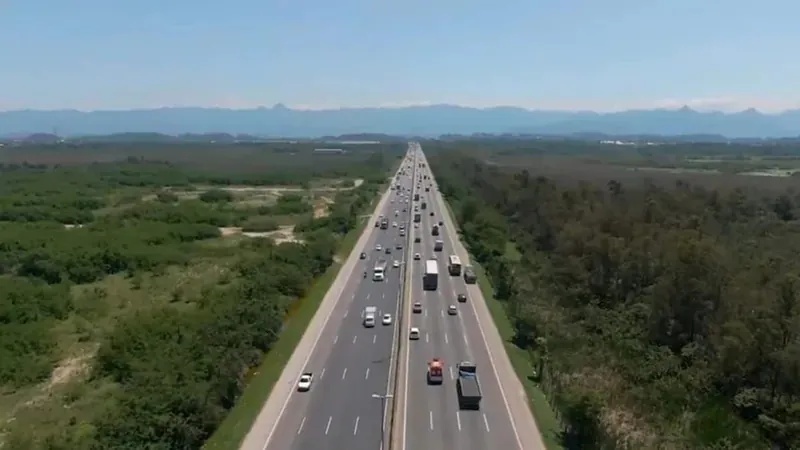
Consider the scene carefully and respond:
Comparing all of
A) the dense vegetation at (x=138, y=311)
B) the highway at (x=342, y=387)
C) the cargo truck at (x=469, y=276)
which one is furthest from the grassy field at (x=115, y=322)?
the cargo truck at (x=469, y=276)

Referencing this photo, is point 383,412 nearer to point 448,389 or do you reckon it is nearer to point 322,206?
point 448,389

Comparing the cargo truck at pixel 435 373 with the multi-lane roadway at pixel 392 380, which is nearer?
the multi-lane roadway at pixel 392 380

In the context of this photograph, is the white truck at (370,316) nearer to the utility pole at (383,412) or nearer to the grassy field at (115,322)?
the grassy field at (115,322)

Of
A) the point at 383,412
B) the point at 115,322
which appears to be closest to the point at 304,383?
the point at 383,412

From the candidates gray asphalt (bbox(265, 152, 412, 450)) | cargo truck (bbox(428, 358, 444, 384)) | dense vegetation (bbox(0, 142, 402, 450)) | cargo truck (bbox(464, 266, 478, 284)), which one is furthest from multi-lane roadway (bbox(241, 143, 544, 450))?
dense vegetation (bbox(0, 142, 402, 450))

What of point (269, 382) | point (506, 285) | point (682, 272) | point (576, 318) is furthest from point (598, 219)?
point (269, 382)

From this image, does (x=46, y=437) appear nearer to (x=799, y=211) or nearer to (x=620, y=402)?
(x=620, y=402)
